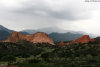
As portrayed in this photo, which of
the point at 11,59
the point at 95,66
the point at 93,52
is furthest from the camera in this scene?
the point at 93,52

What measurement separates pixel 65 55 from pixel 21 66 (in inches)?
1423

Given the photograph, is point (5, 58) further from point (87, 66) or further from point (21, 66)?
point (87, 66)

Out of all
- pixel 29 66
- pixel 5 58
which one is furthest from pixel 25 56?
pixel 29 66

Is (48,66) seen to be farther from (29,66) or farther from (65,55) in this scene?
(65,55)

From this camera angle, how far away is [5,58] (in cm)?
9394

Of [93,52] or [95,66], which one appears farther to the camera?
[93,52]

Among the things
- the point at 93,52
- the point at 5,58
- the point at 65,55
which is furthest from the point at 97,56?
the point at 5,58

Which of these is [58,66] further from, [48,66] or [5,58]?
[5,58]

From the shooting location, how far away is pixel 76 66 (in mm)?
70062

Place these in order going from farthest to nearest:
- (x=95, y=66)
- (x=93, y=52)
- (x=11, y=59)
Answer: (x=93, y=52), (x=11, y=59), (x=95, y=66)

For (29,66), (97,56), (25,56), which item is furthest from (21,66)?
(97,56)

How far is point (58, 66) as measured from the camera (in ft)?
235

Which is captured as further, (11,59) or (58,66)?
(11,59)

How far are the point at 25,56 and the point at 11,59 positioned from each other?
1356 centimetres
